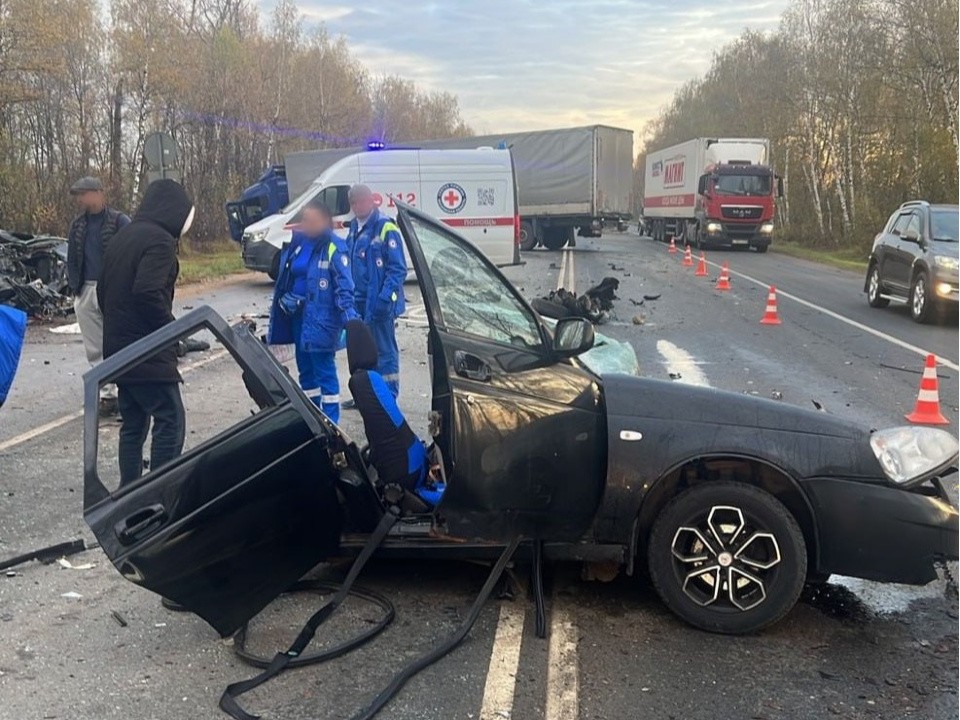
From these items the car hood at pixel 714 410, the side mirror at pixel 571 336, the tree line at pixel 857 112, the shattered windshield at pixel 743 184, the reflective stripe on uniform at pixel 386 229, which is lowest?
the car hood at pixel 714 410

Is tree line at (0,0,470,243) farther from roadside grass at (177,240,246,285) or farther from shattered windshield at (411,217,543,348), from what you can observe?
shattered windshield at (411,217,543,348)

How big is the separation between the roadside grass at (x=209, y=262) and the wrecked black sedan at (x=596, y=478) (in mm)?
17009

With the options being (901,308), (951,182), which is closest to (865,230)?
(951,182)

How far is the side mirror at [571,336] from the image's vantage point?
3.76m

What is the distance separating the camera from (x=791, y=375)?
974cm

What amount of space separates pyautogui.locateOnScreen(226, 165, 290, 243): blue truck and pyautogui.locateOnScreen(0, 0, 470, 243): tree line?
3551 mm

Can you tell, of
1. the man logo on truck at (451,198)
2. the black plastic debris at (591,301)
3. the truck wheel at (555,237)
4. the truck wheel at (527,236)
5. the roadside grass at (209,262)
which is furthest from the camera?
the truck wheel at (555,237)

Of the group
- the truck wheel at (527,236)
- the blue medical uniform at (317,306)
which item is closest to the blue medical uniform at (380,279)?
the blue medical uniform at (317,306)

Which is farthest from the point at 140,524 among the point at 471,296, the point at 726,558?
the point at 726,558

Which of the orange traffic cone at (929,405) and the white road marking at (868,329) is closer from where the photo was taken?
the orange traffic cone at (929,405)

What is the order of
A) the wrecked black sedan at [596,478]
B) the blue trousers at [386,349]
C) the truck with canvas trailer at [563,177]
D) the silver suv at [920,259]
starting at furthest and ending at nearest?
the truck with canvas trailer at [563,177], the silver suv at [920,259], the blue trousers at [386,349], the wrecked black sedan at [596,478]

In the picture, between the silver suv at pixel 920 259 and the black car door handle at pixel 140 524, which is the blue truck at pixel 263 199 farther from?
the black car door handle at pixel 140 524

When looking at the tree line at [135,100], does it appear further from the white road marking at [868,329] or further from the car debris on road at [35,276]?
the white road marking at [868,329]

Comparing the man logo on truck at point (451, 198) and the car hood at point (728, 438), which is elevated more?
the man logo on truck at point (451, 198)
